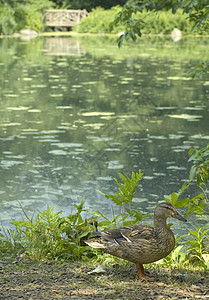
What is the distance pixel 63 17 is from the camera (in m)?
51.6

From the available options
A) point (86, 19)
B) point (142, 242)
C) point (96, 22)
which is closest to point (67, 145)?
point (142, 242)

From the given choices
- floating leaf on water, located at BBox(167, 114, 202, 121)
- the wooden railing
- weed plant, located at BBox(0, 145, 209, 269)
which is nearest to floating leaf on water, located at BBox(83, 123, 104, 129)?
floating leaf on water, located at BBox(167, 114, 202, 121)

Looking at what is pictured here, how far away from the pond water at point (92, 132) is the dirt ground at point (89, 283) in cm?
213

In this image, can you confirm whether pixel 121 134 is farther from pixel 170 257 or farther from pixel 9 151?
pixel 170 257

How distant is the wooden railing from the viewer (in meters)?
49.7

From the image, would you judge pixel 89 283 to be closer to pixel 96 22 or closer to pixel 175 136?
pixel 175 136

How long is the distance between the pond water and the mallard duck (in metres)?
2.54

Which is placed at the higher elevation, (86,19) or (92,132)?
(86,19)

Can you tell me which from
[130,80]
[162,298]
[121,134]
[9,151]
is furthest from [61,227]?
[130,80]

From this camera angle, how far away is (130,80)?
1936 cm

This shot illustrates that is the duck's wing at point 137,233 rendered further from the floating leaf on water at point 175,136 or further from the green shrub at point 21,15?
the green shrub at point 21,15

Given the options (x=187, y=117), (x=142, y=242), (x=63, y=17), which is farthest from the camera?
(x=63, y=17)

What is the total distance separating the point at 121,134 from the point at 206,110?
3323 mm

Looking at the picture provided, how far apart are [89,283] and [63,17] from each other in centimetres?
4945
